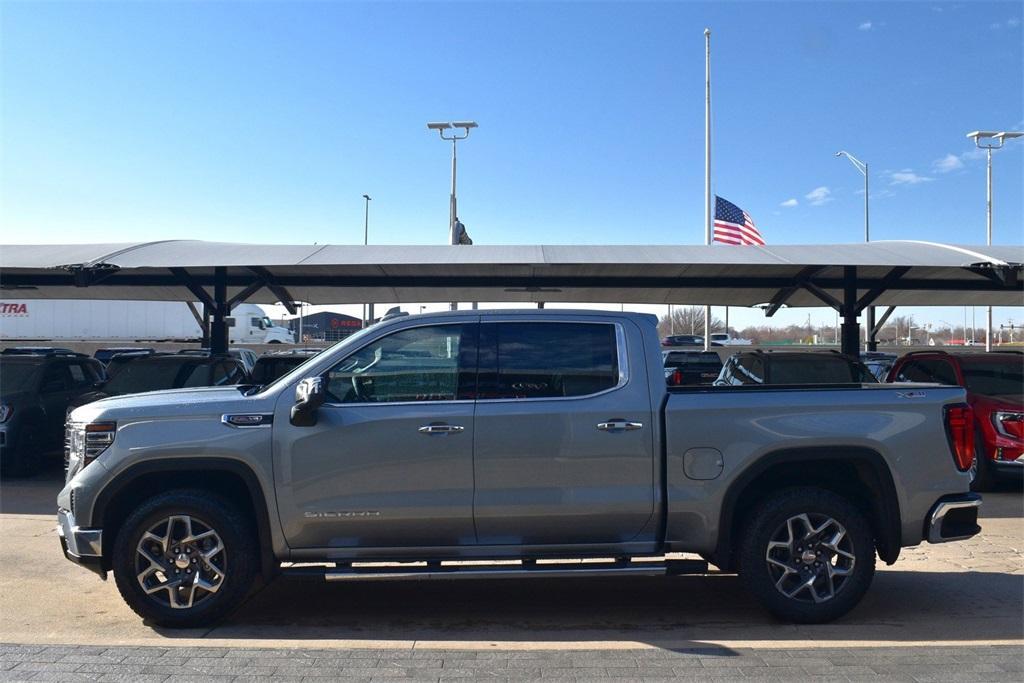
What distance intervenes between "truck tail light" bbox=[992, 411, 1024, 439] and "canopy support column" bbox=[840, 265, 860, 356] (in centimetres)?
419

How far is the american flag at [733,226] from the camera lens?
21.4 m

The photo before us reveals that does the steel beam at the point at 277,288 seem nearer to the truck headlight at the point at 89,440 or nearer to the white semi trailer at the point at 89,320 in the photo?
the truck headlight at the point at 89,440

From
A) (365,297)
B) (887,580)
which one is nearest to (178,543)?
(887,580)

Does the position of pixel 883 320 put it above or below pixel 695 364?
above

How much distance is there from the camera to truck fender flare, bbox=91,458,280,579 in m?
5.18

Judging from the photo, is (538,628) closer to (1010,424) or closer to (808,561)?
(808,561)

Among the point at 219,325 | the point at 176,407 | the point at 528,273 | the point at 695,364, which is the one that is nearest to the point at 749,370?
the point at 528,273

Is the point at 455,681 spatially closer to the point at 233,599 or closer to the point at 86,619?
the point at 233,599

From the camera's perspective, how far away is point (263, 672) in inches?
178

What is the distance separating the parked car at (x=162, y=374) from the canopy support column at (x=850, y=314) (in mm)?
9946

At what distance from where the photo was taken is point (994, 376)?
433 inches

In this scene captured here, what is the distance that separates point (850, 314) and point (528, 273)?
5738 mm

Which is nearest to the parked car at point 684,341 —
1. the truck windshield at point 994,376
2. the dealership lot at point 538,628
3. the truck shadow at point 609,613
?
the truck windshield at point 994,376

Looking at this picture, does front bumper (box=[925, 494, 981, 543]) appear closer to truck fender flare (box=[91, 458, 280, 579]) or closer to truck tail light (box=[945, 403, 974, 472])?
truck tail light (box=[945, 403, 974, 472])
